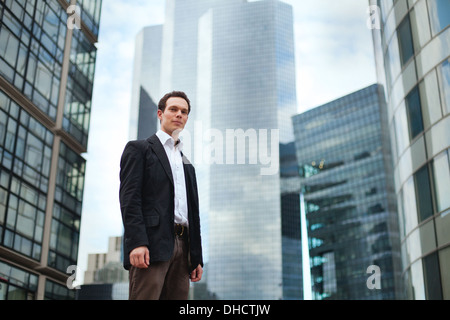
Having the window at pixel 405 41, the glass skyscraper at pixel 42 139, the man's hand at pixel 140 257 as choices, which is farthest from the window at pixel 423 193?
the man's hand at pixel 140 257

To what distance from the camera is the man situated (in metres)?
3.86

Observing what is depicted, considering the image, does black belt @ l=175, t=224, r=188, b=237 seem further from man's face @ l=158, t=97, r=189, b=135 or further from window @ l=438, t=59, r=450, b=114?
window @ l=438, t=59, r=450, b=114

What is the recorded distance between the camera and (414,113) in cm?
2408

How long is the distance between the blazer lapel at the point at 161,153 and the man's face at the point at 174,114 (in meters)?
0.13

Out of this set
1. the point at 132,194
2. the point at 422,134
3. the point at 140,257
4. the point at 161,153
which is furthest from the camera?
the point at 422,134

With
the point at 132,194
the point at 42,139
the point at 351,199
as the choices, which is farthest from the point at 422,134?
the point at 351,199

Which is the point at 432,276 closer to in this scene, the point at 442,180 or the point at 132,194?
the point at 442,180

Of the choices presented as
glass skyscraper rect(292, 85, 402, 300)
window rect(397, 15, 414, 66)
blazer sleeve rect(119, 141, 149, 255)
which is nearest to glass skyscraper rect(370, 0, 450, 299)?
window rect(397, 15, 414, 66)

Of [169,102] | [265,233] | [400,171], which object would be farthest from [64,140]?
[265,233]

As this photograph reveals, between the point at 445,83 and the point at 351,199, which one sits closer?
the point at 445,83

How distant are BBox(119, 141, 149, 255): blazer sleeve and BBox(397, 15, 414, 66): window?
2228 cm

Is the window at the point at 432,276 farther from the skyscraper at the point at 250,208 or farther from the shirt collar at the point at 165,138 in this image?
the skyscraper at the point at 250,208

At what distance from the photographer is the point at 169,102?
443 cm

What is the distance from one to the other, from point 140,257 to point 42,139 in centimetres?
3014
